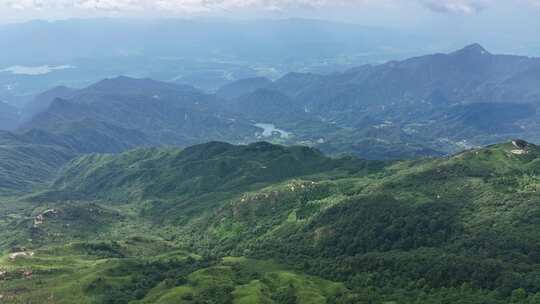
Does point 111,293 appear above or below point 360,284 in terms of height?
below

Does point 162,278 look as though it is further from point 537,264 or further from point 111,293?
point 537,264

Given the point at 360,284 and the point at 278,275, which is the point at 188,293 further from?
the point at 360,284

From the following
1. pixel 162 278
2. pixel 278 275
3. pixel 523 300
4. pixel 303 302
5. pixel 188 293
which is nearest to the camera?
pixel 523 300

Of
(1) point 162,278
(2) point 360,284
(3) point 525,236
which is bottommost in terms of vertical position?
(1) point 162,278

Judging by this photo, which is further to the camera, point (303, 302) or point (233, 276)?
point (233, 276)

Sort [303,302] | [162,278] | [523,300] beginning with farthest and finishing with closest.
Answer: [162,278] < [303,302] < [523,300]

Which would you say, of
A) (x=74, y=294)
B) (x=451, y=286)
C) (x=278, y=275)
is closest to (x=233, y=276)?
(x=278, y=275)

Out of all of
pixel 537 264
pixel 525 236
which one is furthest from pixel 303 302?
pixel 525 236

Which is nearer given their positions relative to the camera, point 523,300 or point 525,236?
point 523,300

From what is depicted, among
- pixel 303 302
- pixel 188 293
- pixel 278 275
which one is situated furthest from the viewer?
pixel 278 275
